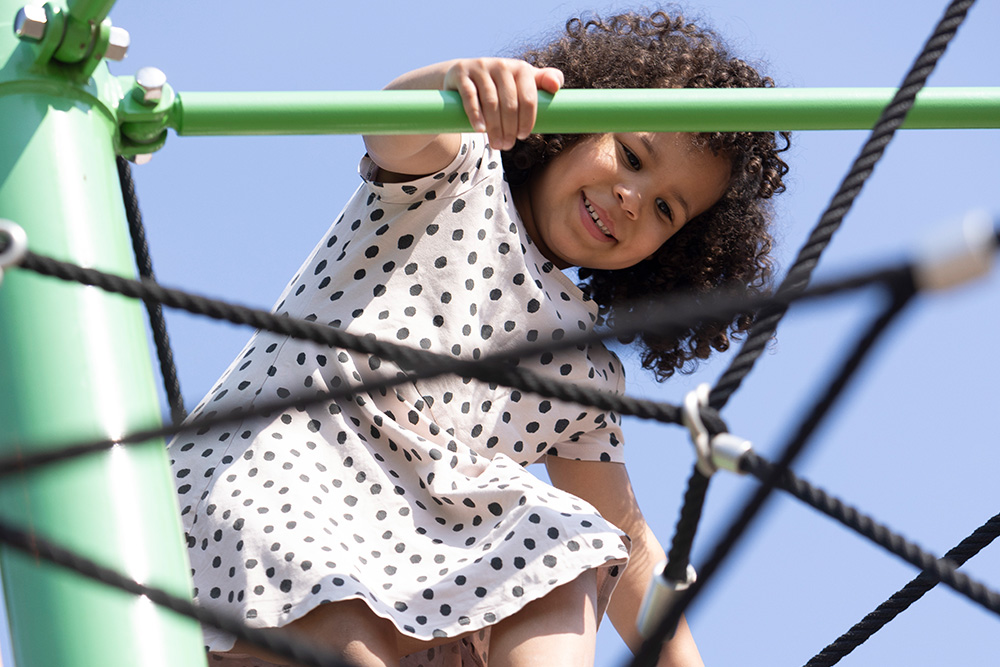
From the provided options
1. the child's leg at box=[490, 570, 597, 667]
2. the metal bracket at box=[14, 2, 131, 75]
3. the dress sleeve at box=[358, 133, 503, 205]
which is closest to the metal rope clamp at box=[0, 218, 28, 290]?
the metal bracket at box=[14, 2, 131, 75]

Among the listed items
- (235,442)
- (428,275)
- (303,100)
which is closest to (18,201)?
(303,100)

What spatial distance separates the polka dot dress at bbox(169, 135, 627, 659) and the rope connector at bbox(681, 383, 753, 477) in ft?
1.12

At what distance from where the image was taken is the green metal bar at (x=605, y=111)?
2.60 feet

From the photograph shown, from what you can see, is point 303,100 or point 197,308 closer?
point 197,308

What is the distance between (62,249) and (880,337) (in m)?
0.45

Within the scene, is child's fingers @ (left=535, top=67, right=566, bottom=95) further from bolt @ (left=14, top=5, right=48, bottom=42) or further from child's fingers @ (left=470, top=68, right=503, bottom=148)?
bolt @ (left=14, top=5, right=48, bottom=42)

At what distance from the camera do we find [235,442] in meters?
1.00

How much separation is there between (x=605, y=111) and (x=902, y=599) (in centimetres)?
48

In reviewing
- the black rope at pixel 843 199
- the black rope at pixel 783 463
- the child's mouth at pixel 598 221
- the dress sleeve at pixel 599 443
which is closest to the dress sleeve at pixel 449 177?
the child's mouth at pixel 598 221

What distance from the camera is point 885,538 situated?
54 centimetres

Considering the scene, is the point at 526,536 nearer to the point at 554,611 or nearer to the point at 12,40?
the point at 554,611

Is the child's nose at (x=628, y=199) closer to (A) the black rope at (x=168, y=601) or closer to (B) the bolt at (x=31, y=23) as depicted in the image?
(B) the bolt at (x=31, y=23)

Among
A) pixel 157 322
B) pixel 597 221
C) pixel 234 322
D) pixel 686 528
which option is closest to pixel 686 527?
pixel 686 528

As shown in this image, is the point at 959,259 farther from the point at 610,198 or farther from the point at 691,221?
the point at 691,221
